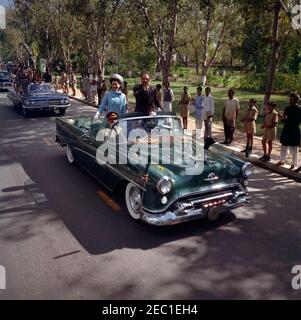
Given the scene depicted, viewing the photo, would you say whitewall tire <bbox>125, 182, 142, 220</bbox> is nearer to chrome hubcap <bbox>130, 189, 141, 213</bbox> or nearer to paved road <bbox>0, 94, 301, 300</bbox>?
chrome hubcap <bbox>130, 189, 141, 213</bbox>

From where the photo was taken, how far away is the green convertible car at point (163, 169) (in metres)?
4.98

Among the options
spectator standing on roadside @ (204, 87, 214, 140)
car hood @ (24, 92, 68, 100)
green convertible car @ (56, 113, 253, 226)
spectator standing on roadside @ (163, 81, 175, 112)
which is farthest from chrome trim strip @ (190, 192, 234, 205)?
car hood @ (24, 92, 68, 100)

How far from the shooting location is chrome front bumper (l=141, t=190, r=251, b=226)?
4.91 metres

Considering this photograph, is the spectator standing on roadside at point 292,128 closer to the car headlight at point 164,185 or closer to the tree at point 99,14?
the car headlight at point 164,185

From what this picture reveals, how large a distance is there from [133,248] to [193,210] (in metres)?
0.96

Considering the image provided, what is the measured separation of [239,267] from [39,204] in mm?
3532

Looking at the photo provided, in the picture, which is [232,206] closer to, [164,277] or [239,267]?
[239,267]

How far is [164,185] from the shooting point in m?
4.88

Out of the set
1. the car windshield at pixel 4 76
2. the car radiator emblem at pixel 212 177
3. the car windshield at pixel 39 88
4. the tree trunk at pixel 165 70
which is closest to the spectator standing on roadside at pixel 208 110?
the tree trunk at pixel 165 70

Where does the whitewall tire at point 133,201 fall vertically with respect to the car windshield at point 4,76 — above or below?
below

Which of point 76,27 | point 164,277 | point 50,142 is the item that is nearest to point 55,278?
point 164,277
